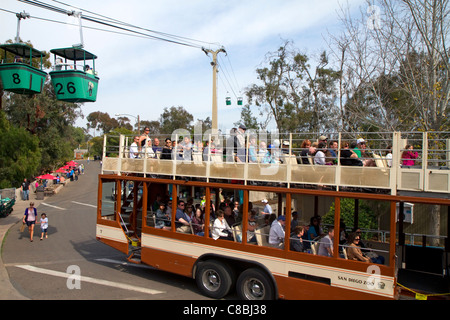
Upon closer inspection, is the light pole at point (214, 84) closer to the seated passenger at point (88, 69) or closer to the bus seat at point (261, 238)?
the seated passenger at point (88, 69)

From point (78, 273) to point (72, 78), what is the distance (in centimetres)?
671

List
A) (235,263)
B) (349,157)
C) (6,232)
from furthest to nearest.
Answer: (6,232) → (235,263) → (349,157)

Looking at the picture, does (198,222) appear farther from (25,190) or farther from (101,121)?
(101,121)

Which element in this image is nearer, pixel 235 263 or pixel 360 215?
pixel 235 263

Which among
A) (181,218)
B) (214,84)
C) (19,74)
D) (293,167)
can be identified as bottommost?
(181,218)

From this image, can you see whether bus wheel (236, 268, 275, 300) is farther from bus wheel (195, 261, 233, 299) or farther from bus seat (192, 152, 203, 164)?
bus seat (192, 152, 203, 164)

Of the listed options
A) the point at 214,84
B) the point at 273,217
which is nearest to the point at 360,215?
the point at 273,217

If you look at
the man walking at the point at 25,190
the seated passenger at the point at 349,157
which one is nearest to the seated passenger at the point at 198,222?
the seated passenger at the point at 349,157

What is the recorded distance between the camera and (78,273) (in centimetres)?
948

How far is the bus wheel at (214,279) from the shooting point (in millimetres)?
7391

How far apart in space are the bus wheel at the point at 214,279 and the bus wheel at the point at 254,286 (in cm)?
31

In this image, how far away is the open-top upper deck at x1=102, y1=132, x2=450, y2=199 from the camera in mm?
5891

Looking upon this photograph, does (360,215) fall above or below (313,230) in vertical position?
below
